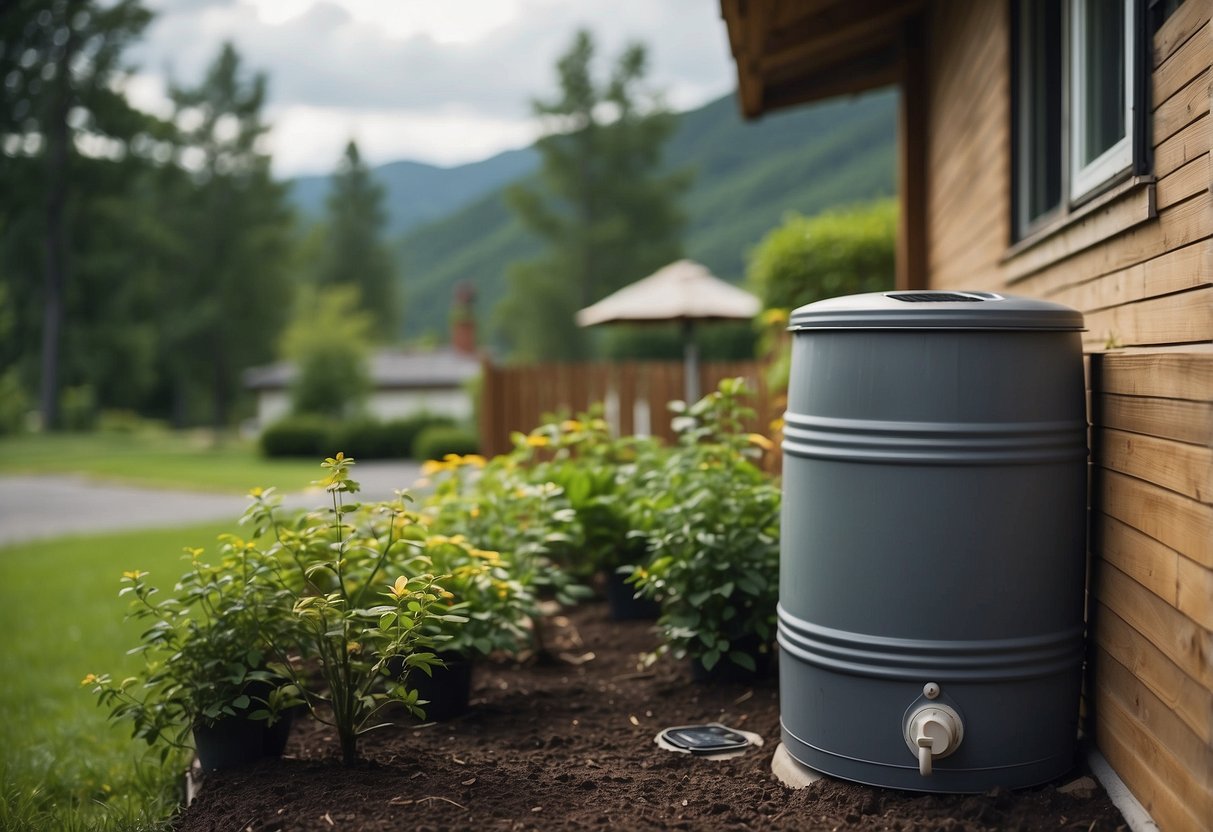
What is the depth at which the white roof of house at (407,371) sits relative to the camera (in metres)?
42.5

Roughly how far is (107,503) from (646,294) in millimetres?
10080

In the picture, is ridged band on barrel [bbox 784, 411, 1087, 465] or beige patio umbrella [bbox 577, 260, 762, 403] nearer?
ridged band on barrel [bbox 784, 411, 1087, 465]

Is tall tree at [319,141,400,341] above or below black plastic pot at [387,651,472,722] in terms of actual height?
above

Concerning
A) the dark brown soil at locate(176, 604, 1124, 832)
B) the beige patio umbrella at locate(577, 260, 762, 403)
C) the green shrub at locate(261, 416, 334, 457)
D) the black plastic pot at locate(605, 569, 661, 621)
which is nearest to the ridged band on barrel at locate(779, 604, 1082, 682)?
the dark brown soil at locate(176, 604, 1124, 832)

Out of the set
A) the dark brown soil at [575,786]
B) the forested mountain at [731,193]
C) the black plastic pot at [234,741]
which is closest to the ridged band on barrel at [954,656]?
the dark brown soil at [575,786]

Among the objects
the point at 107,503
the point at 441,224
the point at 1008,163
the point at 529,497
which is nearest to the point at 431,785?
the point at 529,497

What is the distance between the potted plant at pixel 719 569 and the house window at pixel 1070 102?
1.40 meters

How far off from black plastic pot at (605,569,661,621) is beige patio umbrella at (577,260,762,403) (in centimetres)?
374

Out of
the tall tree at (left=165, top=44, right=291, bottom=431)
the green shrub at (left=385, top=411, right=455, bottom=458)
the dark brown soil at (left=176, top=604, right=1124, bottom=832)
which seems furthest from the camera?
the tall tree at (left=165, top=44, right=291, bottom=431)

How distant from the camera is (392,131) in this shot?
175ft

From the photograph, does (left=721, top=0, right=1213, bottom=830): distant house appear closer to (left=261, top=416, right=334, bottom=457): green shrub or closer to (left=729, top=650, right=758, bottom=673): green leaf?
(left=729, top=650, right=758, bottom=673): green leaf

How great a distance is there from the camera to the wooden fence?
9.65m

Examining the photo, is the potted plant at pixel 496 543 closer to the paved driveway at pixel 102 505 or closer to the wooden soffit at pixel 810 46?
the wooden soffit at pixel 810 46

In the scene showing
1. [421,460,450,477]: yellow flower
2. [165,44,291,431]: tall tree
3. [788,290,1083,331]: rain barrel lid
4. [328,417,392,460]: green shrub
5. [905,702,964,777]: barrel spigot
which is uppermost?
[165,44,291,431]: tall tree
